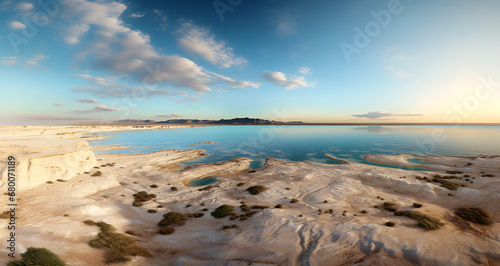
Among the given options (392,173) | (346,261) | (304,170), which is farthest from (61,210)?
(392,173)

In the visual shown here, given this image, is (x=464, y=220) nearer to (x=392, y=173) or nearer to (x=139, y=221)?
(x=392, y=173)

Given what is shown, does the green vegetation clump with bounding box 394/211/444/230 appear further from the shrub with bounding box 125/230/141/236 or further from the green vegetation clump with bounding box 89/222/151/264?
the shrub with bounding box 125/230/141/236

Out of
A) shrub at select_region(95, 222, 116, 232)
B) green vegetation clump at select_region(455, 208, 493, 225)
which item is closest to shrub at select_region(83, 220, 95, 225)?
shrub at select_region(95, 222, 116, 232)

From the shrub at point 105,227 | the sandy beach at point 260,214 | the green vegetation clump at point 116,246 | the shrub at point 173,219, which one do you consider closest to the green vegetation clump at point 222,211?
the sandy beach at point 260,214

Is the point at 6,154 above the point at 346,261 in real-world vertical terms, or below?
above

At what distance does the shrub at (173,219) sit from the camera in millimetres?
23891

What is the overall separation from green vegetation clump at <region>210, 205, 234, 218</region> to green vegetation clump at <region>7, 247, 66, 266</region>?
16150 mm

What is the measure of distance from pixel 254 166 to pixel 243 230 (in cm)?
3839

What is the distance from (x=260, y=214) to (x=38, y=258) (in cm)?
2115

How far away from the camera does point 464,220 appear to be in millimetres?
23297

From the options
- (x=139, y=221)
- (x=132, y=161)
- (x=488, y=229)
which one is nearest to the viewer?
(x=488, y=229)

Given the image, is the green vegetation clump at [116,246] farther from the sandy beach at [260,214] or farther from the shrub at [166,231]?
the shrub at [166,231]

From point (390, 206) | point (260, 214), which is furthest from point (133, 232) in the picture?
point (390, 206)

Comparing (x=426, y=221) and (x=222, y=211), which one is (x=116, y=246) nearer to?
(x=222, y=211)
